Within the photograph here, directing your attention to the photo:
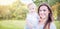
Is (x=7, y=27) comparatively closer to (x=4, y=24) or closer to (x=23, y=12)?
(x=4, y=24)

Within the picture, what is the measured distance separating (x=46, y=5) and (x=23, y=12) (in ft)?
0.66

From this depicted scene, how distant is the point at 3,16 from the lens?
4.60 ft

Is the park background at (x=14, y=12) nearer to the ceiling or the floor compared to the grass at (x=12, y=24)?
nearer to the ceiling

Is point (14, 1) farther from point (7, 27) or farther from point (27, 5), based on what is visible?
point (7, 27)

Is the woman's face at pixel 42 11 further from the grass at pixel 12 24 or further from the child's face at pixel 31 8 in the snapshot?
the grass at pixel 12 24

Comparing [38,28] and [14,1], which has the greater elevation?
[14,1]

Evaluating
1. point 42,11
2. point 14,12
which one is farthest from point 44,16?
point 14,12

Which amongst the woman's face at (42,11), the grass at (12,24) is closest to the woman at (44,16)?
the woman's face at (42,11)

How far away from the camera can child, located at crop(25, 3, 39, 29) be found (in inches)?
55.1

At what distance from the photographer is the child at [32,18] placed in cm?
140

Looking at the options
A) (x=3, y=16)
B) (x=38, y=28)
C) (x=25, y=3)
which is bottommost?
(x=38, y=28)

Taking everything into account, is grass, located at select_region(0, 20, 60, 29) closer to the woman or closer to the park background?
the park background

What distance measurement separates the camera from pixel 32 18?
1400mm

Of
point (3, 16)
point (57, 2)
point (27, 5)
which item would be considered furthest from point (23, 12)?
point (57, 2)
